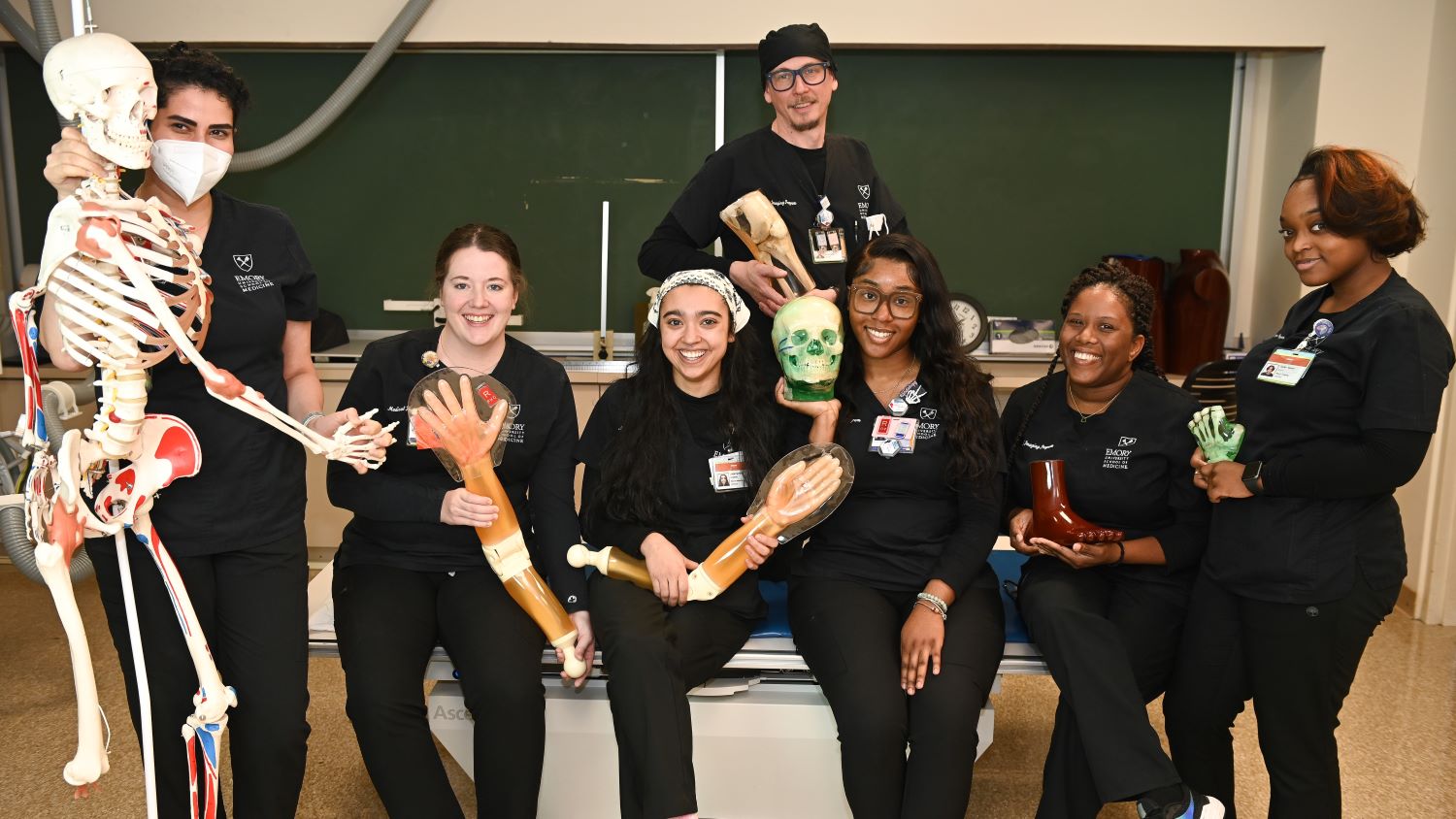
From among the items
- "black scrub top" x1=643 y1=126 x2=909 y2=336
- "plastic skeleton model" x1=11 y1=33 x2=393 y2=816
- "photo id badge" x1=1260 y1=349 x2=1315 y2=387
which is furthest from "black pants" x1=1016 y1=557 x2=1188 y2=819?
"plastic skeleton model" x1=11 y1=33 x2=393 y2=816

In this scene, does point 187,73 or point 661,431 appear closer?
point 187,73

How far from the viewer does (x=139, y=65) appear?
1803mm

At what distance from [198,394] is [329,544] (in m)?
2.83

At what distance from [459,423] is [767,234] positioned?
93 cm

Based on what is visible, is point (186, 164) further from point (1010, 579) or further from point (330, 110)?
point (330, 110)

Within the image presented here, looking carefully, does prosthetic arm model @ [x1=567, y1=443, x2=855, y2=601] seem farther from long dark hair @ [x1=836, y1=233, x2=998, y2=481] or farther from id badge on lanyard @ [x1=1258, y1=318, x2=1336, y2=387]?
id badge on lanyard @ [x1=1258, y1=318, x2=1336, y2=387]

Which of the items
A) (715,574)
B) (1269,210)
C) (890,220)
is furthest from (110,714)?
(1269,210)

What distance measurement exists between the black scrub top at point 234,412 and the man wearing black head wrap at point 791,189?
112 cm

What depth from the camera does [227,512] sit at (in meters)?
2.08

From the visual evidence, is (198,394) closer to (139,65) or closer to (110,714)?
(139,65)

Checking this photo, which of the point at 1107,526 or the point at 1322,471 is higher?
the point at 1322,471

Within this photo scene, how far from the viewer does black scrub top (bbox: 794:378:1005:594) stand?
2.51 meters

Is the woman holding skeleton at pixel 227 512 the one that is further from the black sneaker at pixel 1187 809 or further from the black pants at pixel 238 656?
the black sneaker at pixel 1187 809

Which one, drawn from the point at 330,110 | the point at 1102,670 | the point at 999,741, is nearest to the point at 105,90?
the point at 1102,670
